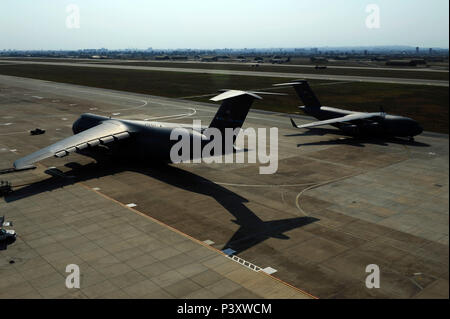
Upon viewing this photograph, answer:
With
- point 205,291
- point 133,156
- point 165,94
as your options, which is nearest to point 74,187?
point 133,156

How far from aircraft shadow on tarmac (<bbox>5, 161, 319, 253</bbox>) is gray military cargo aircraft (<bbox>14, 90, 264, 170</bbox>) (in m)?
1.85

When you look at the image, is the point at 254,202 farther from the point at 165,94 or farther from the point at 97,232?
the point at 165,94

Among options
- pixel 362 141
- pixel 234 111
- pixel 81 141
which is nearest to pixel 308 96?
pixel 362 141

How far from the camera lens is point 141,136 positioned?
143 ft

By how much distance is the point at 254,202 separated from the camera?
3366cm

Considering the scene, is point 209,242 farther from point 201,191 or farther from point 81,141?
point 81,141

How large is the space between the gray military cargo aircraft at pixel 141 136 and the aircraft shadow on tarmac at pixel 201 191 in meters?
1.85

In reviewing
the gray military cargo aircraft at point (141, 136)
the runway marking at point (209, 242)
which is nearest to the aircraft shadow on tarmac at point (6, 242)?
the gray military cargo aircraft at point (141, 136)

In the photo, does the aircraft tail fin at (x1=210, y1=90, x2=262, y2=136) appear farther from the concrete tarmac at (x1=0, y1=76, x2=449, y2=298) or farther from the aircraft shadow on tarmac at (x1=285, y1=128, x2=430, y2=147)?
the aircraft shadow on tarmac at (x1=285, y1=128, x2=430, y2=147)

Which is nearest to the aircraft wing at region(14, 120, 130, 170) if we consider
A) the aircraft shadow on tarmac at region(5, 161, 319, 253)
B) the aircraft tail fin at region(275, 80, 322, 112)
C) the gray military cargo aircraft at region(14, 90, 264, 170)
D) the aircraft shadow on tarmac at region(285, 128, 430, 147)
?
the gray military cargo aircraft at region(14, 90, 264, 170)

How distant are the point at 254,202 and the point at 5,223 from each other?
1907cm

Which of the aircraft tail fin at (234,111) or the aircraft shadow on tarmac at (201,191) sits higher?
the aircraft tail fin at (234,111)

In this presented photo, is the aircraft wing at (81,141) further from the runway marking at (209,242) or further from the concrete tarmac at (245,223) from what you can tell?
the runway marking at (209,242)

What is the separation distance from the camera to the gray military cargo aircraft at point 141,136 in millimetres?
38250
